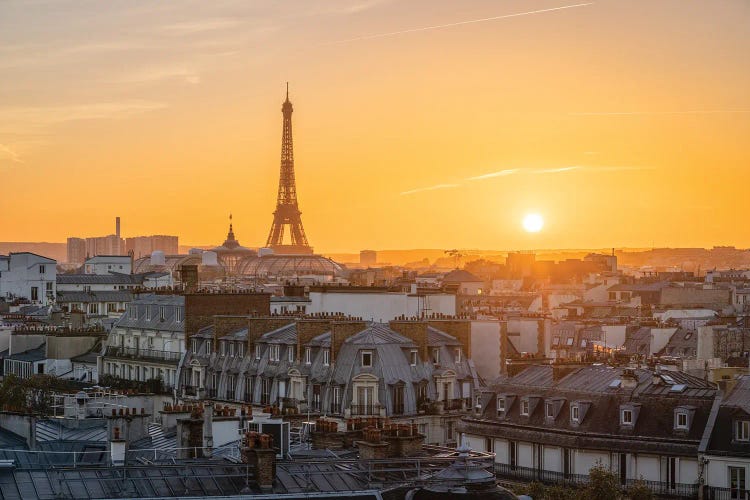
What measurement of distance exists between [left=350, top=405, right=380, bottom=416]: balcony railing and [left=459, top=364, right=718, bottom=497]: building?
2.80 metres

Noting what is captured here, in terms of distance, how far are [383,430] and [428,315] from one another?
1056 inches

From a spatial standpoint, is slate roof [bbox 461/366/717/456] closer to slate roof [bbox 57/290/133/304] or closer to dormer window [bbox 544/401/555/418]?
dormer window [bbox 544/401/555/418]

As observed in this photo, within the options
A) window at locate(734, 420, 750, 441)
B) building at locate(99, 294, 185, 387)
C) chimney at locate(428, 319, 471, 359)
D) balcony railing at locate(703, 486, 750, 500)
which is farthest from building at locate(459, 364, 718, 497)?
building at locate(99, 294, 185, 387)

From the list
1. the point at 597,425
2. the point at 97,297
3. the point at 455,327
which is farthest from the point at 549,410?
the point at 97,297

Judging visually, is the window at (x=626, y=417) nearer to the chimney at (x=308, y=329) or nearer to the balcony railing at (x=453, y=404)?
the balcony railing at (x=453, y=404)

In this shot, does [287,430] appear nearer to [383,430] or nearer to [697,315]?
[383,430]

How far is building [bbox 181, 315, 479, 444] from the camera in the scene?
174 feet

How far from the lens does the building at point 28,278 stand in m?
136

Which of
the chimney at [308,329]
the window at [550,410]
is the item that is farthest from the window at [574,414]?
the chimney at [308,329]

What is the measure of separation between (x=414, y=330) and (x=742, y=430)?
14082 mm

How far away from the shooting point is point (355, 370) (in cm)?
5322

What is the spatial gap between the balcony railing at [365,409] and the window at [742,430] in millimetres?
12078

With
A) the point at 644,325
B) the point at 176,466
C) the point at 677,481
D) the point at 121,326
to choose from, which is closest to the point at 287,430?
the point at 176,466

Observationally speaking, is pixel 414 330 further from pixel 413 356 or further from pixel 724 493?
pixel 724 493
